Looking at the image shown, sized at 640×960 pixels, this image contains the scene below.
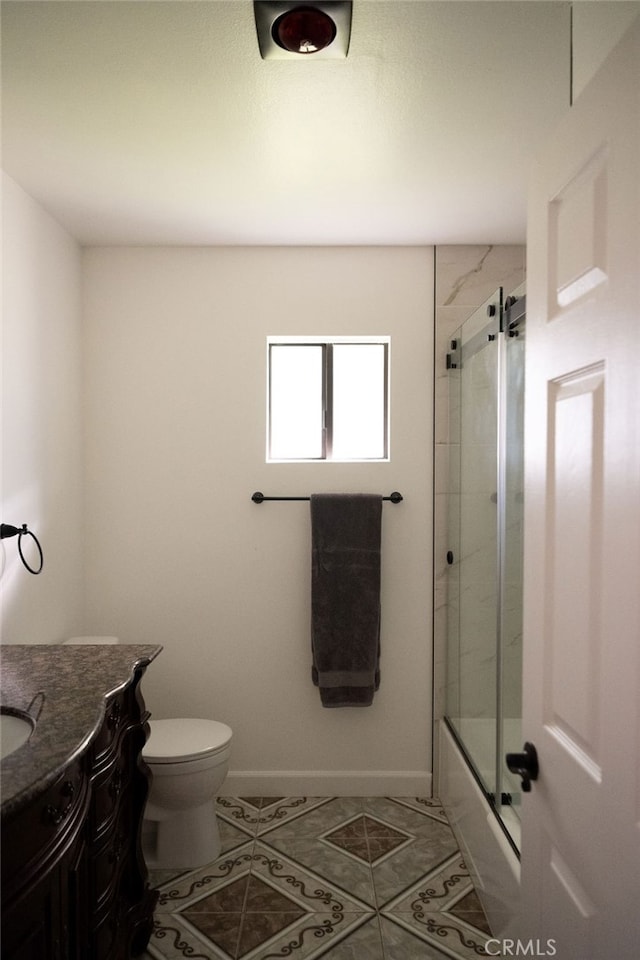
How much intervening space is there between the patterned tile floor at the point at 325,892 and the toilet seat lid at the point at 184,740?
0.43 meters

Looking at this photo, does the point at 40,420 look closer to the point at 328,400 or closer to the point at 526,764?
the point at 328,400

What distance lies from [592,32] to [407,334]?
67.4 inches

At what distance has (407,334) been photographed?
3.01m

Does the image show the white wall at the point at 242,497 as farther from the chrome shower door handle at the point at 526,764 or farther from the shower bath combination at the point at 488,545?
the chrome shower door handle at the point at 526,764

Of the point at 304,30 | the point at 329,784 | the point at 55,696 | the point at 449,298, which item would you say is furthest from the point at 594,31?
the point at 329,784

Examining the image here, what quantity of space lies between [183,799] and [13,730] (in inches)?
47.3

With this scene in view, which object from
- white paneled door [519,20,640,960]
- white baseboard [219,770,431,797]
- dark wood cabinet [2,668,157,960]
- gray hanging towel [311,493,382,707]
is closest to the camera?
white paneled door [519,20,640,960]

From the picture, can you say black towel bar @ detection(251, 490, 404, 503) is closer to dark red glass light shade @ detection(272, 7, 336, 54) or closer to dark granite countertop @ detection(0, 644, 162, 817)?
dark granite countertop @ detection(0, 644, 162, 817)

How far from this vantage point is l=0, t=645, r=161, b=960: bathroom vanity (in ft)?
3.70

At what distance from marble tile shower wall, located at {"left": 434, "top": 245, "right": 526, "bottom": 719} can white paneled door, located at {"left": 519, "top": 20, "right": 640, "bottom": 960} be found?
1.71 m

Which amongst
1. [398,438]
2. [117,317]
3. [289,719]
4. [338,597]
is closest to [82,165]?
[117,317]

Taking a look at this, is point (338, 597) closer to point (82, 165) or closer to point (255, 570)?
point (255, 570)

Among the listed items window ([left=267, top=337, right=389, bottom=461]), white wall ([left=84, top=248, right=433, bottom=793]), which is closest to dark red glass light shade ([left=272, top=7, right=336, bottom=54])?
white wall ([left=84, top=248, right=433, bottom=793])

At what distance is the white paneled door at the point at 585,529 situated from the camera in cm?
87
